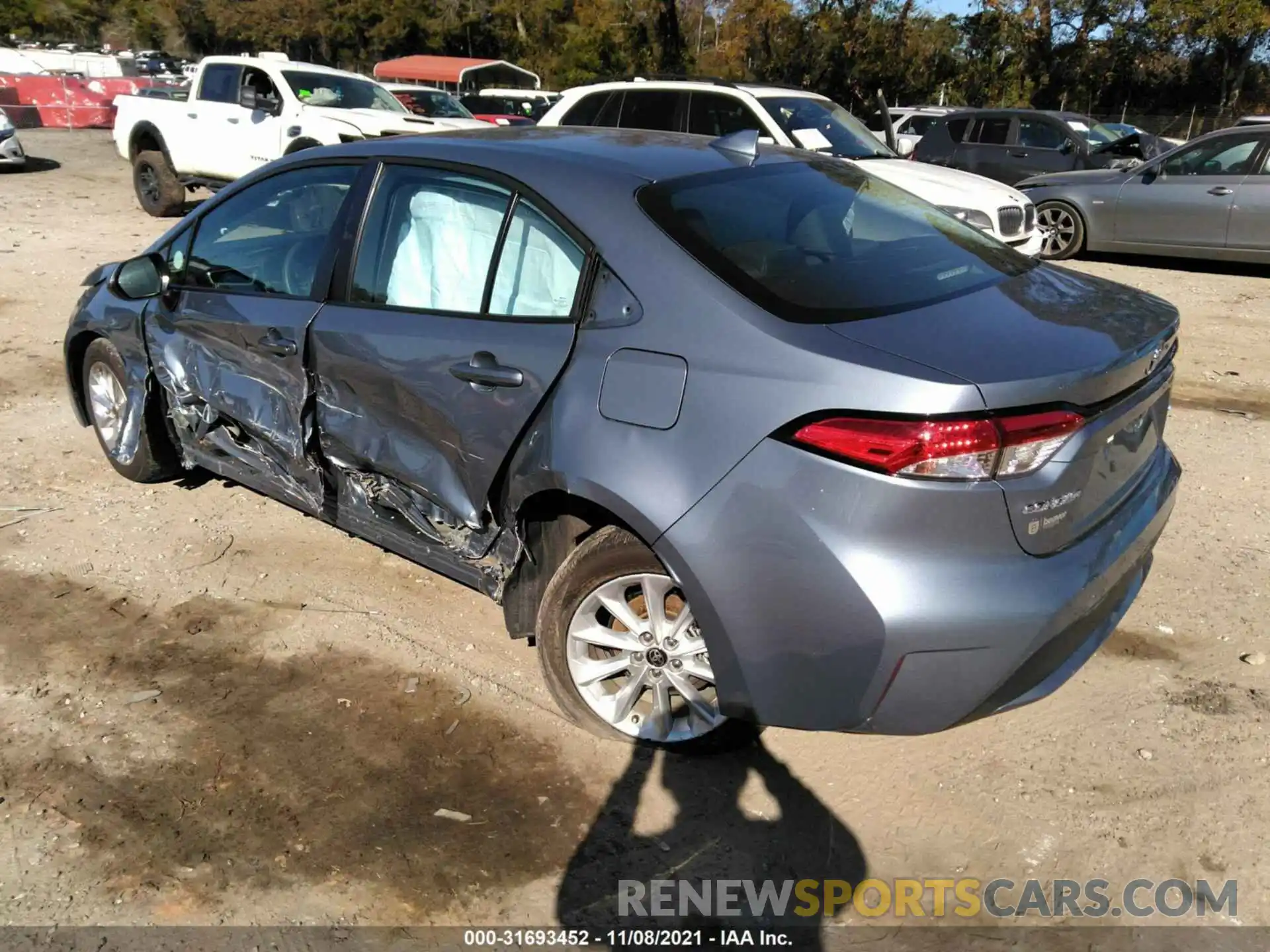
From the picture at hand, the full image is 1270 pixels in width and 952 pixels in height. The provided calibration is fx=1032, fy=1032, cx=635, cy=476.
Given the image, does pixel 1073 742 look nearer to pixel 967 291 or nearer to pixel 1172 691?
pixel 1172 691

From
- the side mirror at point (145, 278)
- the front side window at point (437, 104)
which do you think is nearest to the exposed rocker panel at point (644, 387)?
the side mirror at point (145, 278)

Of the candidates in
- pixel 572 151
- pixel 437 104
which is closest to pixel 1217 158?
A: pixel 572 151

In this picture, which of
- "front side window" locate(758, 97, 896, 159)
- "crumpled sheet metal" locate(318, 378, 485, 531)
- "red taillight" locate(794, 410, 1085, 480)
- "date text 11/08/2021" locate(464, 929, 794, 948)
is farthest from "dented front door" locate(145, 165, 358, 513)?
"front side window" locate(758, 97, 896, 159)

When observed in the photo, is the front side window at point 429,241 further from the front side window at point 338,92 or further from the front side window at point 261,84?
the front side window at point 261,84

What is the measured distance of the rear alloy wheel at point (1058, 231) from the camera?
440 inches

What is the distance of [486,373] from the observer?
3.05m

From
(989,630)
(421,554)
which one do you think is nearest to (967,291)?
(989,630)

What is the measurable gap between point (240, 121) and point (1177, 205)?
34.6 ft

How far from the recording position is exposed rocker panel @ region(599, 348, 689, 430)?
8.67 ft

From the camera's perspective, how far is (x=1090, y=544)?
263 centimetres

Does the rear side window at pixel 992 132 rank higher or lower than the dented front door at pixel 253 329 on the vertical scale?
higher

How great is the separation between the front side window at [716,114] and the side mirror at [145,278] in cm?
632

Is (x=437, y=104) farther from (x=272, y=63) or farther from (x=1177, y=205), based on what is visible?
(x=1177, y=205)

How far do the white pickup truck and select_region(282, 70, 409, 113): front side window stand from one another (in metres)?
0.01
